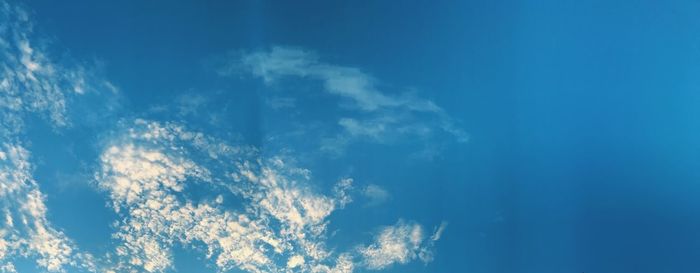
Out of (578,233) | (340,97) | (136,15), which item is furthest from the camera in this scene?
(578,233)

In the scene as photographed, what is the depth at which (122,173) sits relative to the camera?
39.8 ft

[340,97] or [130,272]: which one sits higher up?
[340,97]

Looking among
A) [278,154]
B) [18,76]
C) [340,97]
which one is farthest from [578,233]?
[18,76]

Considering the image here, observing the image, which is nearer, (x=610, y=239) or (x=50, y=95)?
(x=50, y=95)

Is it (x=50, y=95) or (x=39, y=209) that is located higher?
(x=50, y=95)

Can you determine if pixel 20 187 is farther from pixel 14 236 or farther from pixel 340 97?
pixel 340 97

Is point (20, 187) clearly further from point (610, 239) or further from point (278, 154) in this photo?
point (610, 239)

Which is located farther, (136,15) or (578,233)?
(578,233)

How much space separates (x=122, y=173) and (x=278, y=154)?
4.67 metres

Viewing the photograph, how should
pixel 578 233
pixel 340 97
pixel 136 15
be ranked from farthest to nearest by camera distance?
A: pixel 578 233 → pixel 340 97 → pixel 136 15

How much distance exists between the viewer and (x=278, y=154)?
39.5 ft

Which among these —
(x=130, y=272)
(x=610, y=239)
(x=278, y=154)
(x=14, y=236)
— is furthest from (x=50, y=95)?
(x=610, y=239)

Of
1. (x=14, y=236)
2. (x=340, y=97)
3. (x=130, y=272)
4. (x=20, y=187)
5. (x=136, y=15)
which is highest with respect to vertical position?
(x=136, y=15)

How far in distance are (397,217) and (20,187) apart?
36.7ft
